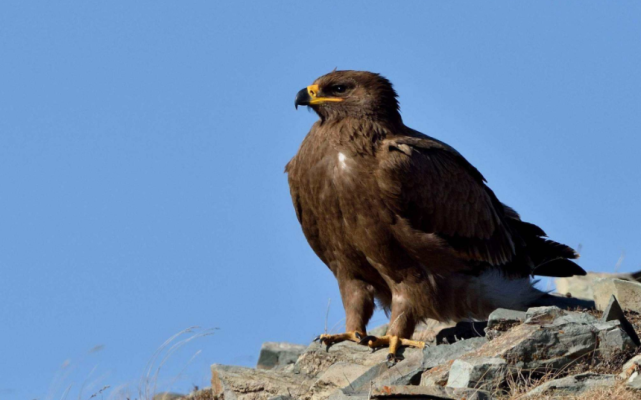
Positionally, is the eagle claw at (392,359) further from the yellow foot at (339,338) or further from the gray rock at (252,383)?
the gray rock at (252,383)

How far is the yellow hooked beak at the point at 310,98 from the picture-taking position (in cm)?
935

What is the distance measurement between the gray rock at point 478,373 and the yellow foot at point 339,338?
6.93 feet

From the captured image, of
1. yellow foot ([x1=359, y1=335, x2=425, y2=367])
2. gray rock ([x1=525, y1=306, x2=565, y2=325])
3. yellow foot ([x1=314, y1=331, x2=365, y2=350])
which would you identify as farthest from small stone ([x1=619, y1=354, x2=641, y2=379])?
yellow foot ([x1=314, y1=331, x2=365, y2=350])

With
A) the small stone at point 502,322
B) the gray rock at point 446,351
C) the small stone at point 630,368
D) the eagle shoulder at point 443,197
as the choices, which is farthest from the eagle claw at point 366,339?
the small stone at point 630,368

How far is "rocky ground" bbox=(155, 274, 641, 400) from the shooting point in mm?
6621

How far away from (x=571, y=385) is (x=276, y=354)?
4691 millimetres

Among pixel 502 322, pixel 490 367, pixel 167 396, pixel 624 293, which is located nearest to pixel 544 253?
pixel 624 293

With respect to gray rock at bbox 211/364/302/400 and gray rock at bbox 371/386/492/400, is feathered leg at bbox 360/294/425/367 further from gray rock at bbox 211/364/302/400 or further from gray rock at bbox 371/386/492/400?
gray rock at bbox 371/386/492/400

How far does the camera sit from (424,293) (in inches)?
350

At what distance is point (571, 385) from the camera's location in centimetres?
666

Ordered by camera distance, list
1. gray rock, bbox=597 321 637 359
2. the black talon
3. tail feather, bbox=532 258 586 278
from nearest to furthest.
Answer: gray rock, bbox=597 321 637 359 → the black talon → tail feather, bbox=532 258 586 278

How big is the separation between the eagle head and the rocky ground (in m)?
2.17

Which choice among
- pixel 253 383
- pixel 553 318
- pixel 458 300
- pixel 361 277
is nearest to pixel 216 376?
pixel 253 383

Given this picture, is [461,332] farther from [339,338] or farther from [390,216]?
[390,216]
